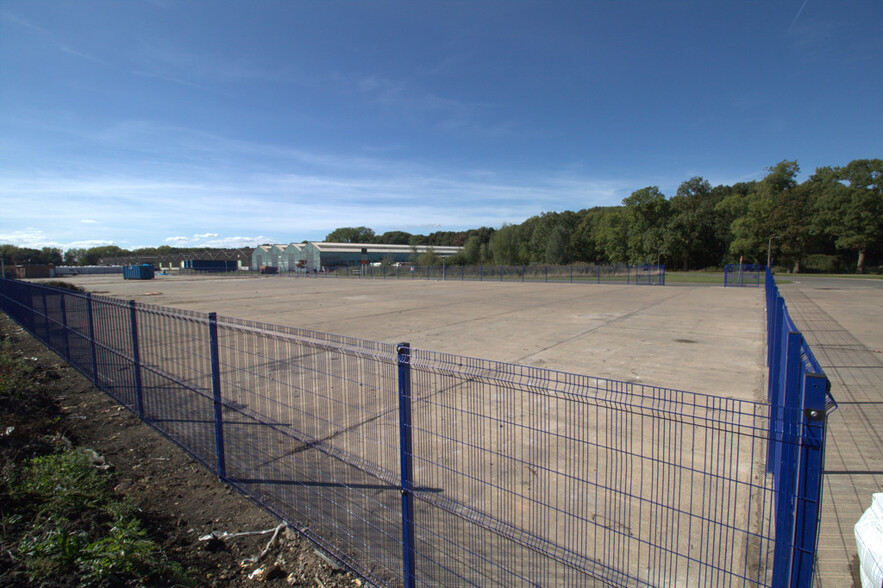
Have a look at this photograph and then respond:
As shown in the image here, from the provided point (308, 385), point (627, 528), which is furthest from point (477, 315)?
point (627, 528)

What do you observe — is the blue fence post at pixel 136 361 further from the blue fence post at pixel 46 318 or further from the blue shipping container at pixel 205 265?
the blue shipping container at pixel 205 265

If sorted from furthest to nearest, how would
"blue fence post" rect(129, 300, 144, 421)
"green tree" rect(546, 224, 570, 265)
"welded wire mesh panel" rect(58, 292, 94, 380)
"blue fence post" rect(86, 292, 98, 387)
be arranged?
"green tree" rect(546, 224, 570, 265) → "welded wire mesh panel" rect(58, 292, 94, 380) → "blue fence post" rect(86, 292, 98, 387) → "blue fence post" rect(129, 300, 144, 421)

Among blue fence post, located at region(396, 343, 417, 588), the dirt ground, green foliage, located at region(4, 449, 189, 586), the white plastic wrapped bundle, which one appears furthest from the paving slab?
green foliage, located at region(4, 449, 189, 586)

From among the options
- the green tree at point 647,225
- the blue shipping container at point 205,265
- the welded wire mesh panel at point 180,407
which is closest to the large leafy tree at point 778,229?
the green tree at point 647,225

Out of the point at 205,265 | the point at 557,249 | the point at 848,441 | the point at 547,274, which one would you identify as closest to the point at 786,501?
the point at 848,441

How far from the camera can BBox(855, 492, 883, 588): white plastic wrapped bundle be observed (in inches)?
80.7

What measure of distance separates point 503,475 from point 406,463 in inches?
74.3

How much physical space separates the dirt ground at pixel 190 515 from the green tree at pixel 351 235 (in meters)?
151

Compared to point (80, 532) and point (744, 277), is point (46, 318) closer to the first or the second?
point (80, 532)

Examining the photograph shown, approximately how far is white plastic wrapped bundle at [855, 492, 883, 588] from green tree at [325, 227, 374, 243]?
15466 cm

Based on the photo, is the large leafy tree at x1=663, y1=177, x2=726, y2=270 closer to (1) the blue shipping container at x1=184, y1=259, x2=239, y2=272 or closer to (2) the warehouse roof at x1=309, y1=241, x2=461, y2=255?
(2) the warehouse roof at x1=309, y1=241, x2=461, y2=255

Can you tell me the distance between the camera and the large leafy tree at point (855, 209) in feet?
174

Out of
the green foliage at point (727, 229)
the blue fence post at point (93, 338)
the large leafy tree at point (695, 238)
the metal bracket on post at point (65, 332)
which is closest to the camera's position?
the blue fence post at point (93, 338)

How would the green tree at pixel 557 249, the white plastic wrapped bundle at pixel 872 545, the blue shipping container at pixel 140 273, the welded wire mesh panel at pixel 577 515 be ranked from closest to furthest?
1. the white plastic wrapped bundle at pixel 872 545
2. the welded wire mesh panel at pixel 577 515
3. the blue shipping container at pixel 140 273
4. the green tree at pixel 557 249
